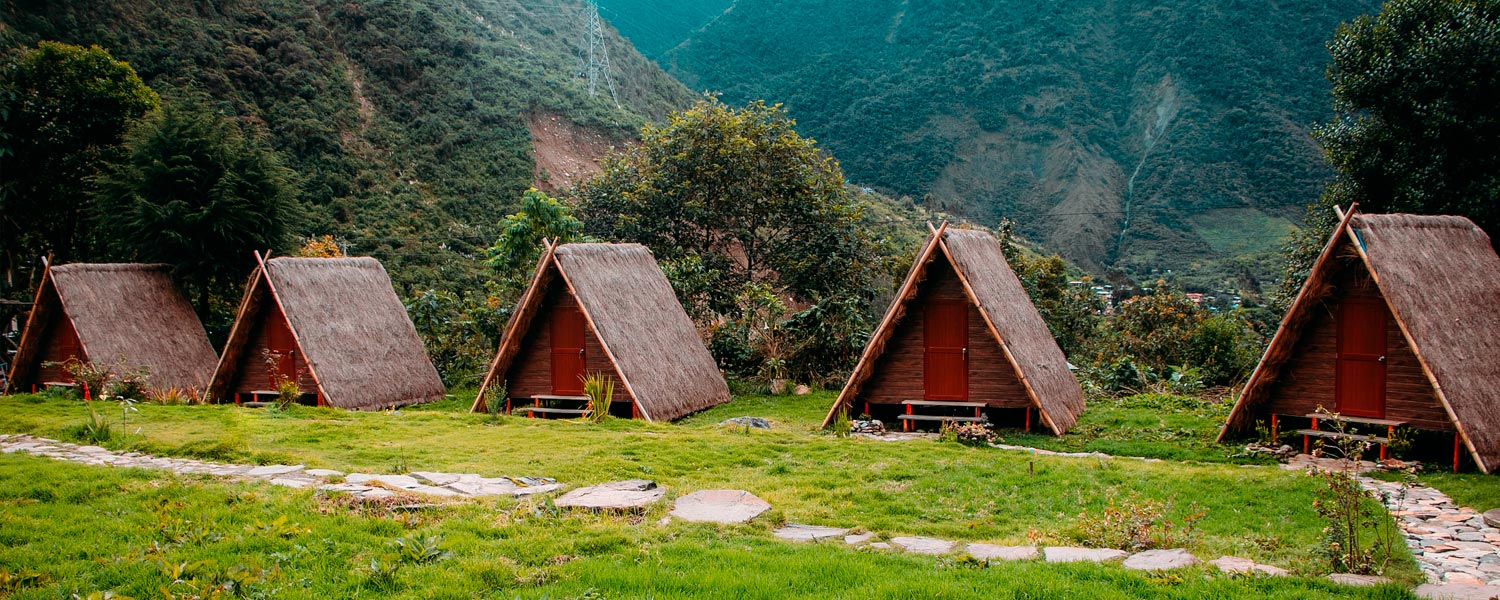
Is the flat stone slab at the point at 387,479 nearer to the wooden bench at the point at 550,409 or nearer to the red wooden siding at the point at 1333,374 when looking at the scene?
the wooden bench at the point at 550,409

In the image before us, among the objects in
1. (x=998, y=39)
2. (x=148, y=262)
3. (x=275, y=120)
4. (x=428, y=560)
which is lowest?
(x=428, y=560)

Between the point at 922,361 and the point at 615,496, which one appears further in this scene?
the point at 922,361

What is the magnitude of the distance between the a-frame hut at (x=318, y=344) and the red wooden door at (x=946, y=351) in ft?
28.8

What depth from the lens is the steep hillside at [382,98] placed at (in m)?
29.9

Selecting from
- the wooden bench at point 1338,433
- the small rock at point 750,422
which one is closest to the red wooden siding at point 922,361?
the small rock at point 750,422

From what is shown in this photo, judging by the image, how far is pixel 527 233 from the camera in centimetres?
1980

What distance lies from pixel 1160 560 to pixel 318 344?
12876 millimetres

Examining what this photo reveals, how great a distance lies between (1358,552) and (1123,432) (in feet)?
20.6

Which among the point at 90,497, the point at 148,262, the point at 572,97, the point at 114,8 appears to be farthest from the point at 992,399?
the point at 572,97

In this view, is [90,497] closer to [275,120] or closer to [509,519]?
[509,519]

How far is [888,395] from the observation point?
1277cm

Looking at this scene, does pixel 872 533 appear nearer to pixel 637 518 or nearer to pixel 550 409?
pixel 637 518

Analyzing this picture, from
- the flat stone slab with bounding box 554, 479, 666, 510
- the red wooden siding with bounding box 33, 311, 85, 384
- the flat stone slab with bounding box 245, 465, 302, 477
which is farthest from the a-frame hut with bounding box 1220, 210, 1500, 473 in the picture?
the red wooden siding with bounding box 33, 311, 85, 384

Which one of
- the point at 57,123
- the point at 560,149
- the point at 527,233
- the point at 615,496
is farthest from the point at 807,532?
the point at 560,149
